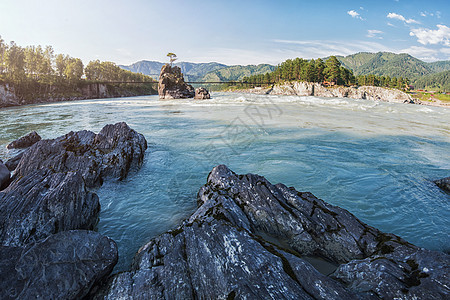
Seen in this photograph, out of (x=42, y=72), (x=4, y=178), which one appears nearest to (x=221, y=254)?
(x=4, y=178)

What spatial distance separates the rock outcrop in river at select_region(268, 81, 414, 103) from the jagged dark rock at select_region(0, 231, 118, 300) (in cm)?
14159

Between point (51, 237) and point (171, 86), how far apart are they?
99299mm

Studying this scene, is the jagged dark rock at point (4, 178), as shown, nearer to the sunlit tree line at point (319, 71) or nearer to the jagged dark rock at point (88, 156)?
the jagged dark rock at point (88, 156)

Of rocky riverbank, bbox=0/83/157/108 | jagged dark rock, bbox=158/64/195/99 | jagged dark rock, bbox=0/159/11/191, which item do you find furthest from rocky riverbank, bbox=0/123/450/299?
jagged dark rock, bbox=158/64/195/99

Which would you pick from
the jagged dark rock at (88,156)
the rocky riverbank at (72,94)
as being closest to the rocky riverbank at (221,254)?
the jagged dark rock at (88,156)

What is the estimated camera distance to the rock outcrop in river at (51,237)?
4066mm

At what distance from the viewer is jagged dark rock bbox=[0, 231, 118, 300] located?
3.96 m

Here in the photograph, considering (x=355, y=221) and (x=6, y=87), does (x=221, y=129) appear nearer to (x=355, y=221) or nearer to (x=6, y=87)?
(x=355, y=221)

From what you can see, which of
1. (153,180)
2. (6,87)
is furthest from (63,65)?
(153,180)

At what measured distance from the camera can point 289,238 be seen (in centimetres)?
643

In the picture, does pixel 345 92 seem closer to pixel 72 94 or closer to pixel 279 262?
pixel 279 262

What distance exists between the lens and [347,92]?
123812 mm

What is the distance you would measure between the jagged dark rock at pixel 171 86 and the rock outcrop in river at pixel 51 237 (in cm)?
8898

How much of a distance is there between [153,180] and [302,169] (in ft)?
28.9
